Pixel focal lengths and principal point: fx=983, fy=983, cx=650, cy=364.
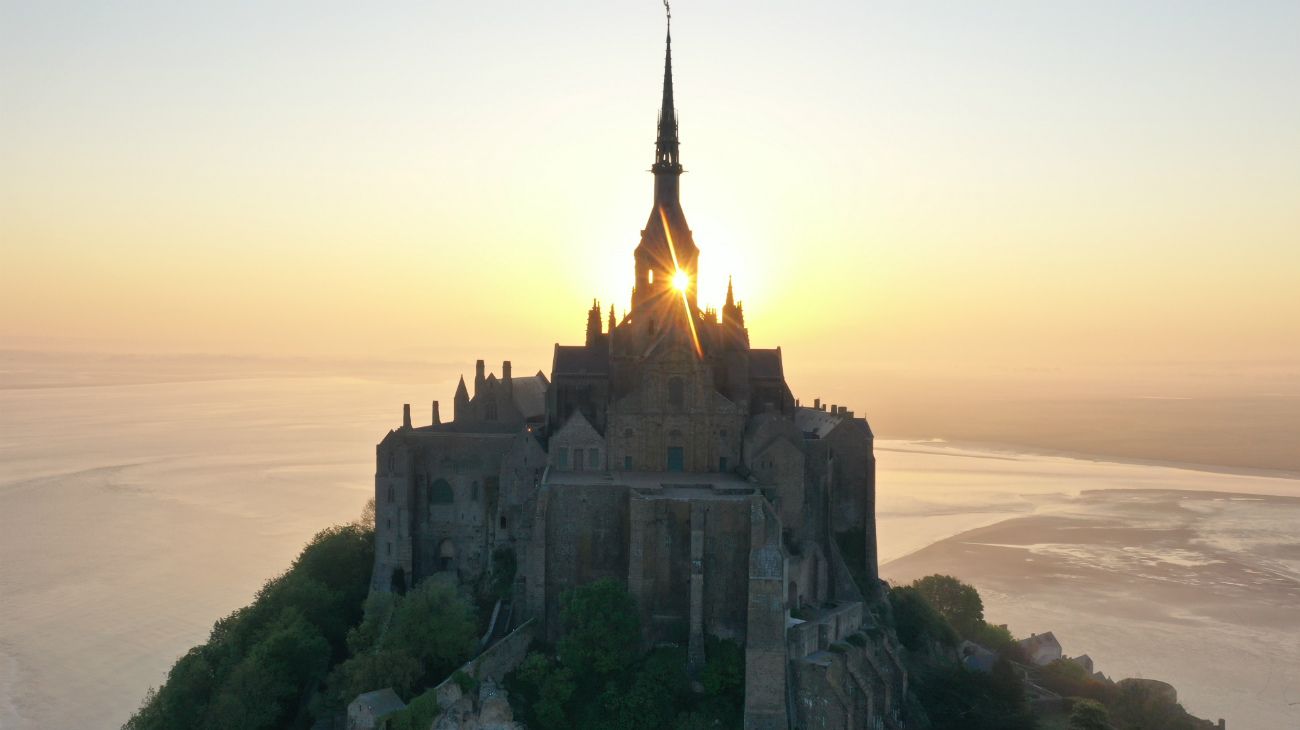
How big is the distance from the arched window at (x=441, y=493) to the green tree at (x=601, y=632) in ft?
38.1

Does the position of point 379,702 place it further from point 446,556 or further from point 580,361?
point 580,361

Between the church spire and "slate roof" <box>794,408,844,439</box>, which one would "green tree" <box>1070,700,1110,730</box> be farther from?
the church spire

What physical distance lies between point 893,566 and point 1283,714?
90.8 feet

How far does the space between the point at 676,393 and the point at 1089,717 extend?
21701 mm

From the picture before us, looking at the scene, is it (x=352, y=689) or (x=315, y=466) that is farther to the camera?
(x=315, y=466)

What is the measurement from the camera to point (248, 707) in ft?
126

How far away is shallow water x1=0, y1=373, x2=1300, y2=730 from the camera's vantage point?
55188 mm

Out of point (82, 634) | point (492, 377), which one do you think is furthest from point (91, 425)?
point (492, 377)

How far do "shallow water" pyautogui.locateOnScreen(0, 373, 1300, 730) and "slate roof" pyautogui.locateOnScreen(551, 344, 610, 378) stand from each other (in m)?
28.9

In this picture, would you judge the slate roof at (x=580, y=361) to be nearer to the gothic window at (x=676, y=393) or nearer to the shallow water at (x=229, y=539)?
the gothic window at (x=676, y=393)

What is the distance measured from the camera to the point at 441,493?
44000mm

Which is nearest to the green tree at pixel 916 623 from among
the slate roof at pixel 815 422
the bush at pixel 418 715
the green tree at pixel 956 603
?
the green tree at pixel 956 603

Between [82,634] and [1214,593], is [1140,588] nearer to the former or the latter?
[1214,593]

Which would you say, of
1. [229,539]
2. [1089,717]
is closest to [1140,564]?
[1089,717]
